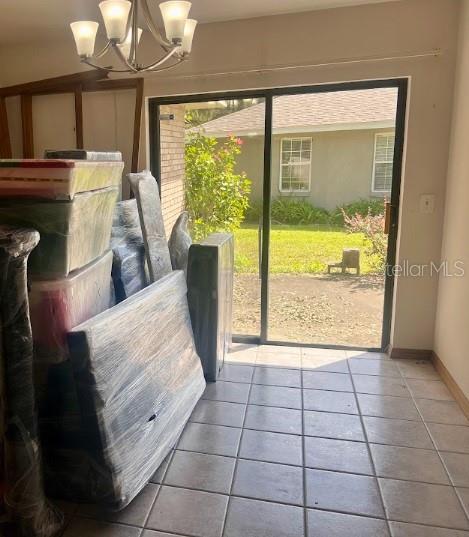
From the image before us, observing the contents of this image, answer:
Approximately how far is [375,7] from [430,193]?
1291 mm

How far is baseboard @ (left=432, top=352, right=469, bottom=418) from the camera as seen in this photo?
257 cm

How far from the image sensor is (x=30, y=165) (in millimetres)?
1648

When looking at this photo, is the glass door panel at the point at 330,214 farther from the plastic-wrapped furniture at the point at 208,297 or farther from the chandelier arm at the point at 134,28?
the chandelier arm at the point at 134,28

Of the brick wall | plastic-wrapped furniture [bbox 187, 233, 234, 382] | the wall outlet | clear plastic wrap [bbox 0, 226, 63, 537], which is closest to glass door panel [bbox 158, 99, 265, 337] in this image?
the brick wall

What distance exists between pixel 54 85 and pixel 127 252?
1755mm

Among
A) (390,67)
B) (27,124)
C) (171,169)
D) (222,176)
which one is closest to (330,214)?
(222,176)

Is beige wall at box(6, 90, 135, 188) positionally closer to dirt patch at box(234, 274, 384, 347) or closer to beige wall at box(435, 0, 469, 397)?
dirt patch at box(234, 274, 384, 347)

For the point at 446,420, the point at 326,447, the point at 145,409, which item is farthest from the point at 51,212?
the point at 446,420

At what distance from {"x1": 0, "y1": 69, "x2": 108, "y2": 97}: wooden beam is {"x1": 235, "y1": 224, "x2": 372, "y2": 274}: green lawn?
1.66 m

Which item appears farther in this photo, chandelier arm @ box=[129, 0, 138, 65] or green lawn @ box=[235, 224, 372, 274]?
green lawn @ box=[235, 224, 372, 274]

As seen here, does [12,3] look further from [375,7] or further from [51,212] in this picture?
[375,7]

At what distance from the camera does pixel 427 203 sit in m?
3.07

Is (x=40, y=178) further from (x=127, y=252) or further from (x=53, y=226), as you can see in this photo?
(x=127, y=252)
